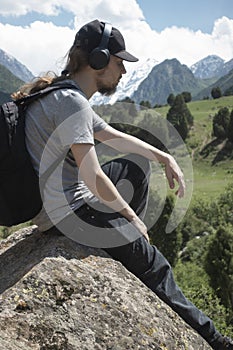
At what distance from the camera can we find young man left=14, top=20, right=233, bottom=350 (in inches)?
170

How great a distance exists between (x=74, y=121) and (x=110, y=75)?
879 mm

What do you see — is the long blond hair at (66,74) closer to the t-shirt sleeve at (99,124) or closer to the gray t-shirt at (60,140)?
the gray t-shirt at (60,140)

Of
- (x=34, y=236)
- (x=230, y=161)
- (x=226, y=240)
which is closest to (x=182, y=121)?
(x=230, y=161)

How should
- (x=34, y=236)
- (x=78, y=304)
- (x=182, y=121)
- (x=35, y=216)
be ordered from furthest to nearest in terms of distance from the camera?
(x=182, y=121) → (x=34, y=236) → (x=35, y=216) → (x=78, y=304)

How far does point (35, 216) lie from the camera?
4.88 meters

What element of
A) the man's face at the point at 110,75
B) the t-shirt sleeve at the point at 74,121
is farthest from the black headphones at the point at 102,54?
the t-shirt sleeve at the point at 74,121

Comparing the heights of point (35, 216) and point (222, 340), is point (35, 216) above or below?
above

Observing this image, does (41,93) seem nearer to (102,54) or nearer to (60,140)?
(60,140)

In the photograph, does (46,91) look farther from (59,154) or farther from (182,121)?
(182,121)

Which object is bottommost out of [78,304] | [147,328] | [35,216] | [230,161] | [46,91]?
[230,161]

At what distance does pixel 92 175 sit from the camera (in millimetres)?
4293

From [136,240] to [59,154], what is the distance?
112cm

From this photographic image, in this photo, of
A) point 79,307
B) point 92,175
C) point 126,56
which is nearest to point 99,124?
point 126,56

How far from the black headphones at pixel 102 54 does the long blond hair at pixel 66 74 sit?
13 cm
